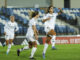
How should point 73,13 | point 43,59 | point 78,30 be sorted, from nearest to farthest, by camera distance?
point 43,59, point 78,30, point 73,13

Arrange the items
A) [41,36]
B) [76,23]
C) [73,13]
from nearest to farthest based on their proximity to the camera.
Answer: [41,36]
[76,23]
[73,13]

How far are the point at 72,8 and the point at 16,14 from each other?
5899mm

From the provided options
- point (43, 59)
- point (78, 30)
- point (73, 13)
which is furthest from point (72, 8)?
point (43, 59)

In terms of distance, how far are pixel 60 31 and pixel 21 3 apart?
24.2 feet

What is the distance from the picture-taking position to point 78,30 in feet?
71.5

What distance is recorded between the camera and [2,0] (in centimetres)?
2659

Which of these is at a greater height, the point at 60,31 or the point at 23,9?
the point at 23,9

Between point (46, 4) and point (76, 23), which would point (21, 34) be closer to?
point (76, 23)

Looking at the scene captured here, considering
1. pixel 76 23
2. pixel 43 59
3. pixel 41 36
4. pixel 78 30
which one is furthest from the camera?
pixel 76 23

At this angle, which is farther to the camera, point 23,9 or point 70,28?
point 23,9

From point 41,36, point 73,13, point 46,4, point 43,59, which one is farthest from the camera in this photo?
point 46,4

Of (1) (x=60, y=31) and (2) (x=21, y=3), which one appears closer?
(1) (x=60, y=31)

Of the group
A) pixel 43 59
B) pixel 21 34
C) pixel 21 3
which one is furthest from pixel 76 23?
pixel 43 59

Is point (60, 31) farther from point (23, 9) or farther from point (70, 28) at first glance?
point (23, 9)
